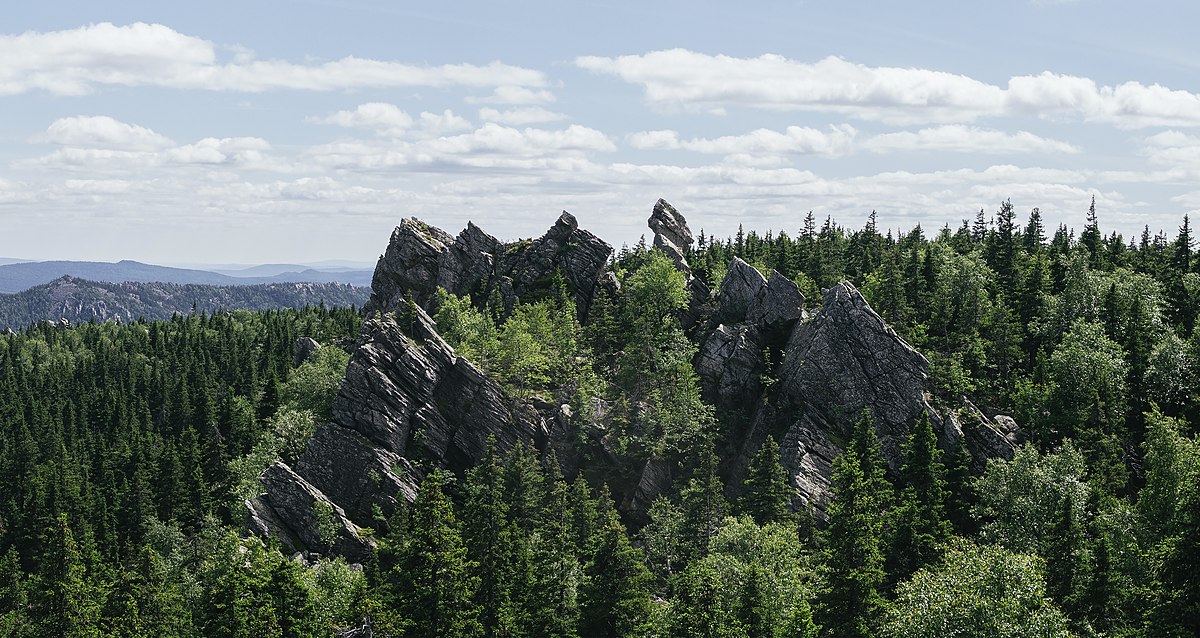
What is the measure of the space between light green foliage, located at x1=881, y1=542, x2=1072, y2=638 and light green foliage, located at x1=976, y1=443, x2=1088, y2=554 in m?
19.0

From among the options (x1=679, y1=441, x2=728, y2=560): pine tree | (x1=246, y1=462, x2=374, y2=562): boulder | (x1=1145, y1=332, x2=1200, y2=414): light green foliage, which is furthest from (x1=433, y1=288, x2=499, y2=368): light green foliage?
(x1=1145, y1=332, x2=1200, y2=414): light green foliage

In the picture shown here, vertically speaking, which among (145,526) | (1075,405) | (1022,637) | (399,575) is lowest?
(145,526)

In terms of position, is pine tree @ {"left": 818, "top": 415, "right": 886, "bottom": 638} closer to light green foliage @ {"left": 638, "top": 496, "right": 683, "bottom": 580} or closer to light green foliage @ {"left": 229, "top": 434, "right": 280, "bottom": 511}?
light green foliage @ {"left": 638, "top": 496, "right": 683, "bottom": 580}

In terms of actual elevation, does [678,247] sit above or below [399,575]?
above

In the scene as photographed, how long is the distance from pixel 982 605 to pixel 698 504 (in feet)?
126

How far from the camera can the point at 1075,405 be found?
326 ft

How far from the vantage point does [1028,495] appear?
81250 millimetres

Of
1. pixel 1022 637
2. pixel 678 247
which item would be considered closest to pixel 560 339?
pixel 678 247

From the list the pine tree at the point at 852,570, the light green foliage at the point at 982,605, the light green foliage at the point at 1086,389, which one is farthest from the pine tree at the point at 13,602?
the light green foliage at the point at 1086,389

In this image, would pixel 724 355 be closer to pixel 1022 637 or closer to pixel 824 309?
pixel 824 309

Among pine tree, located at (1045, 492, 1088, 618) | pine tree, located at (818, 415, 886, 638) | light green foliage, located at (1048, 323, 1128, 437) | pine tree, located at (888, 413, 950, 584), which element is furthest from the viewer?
light green foliage, located at (1048, 323, 1128, 437)

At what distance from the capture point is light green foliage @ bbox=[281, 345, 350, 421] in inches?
4719

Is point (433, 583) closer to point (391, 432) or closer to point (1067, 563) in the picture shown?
point (391, 432)

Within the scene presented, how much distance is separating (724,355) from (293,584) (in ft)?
212
